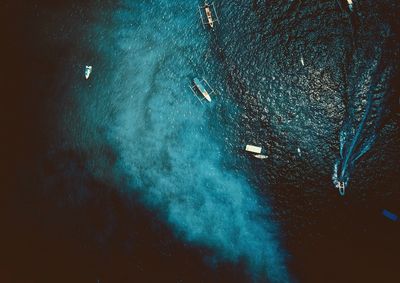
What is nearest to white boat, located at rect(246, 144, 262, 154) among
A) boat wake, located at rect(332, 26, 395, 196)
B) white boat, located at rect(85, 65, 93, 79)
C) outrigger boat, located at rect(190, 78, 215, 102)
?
outrigger boat, located at rect(190, 78, 215, 102)

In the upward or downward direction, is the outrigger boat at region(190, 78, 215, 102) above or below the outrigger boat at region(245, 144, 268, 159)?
above

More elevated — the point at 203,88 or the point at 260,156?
the point at 203,88

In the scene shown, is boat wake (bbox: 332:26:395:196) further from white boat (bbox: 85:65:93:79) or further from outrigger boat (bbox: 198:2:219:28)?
white boat (bbox: 85:65:93:79)

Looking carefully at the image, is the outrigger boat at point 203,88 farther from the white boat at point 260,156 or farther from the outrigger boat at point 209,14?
the white boat at point 260,156

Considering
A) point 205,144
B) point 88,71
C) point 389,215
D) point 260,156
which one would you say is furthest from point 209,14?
point 389,215

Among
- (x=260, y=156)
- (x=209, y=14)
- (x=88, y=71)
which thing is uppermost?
(x=209, y=14)

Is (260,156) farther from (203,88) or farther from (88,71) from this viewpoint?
(88,71)
